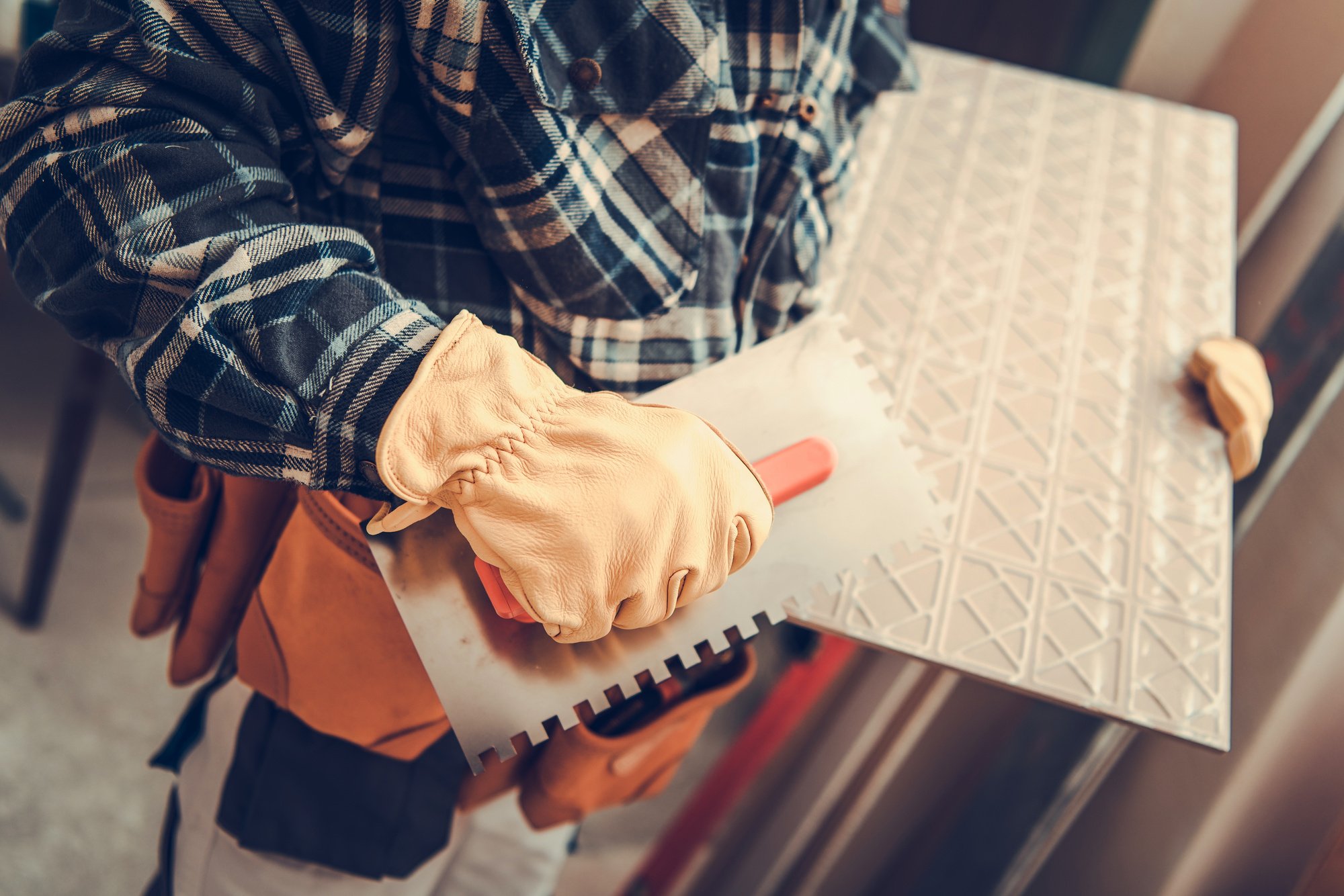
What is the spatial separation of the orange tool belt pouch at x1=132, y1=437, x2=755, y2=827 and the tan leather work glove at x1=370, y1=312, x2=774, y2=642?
107mm

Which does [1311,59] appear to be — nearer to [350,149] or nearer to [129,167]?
[350,149]

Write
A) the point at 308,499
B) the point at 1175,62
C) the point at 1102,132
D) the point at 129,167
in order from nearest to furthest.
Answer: the point at 129,167 < the point at 308,499 < the point at 1102,132 < the point at 1175,62

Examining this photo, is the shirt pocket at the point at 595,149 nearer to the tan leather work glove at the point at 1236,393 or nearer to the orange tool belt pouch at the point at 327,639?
the orange tool belt pouch at the point at 327,639

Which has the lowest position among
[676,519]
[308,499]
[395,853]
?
[395,853]

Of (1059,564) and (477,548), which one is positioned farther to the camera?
(1059,564)

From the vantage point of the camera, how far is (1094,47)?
1.22 m

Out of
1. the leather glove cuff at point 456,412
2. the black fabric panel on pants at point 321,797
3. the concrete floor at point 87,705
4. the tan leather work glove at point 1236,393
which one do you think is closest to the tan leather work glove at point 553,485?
the leather glove cuff at point 456,412

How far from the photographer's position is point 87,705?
1.20 meters

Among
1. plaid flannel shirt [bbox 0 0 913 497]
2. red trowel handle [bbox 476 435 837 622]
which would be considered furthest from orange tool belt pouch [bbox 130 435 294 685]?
red trowel handle [bbox 476 435 837 622]

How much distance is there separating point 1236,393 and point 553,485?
0.59 m

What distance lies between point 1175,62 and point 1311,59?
20 cm

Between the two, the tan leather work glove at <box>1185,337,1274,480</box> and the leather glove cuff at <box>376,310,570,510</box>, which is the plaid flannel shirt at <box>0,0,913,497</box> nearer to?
the leather glove cuff at <box>376,310,570,510</box>

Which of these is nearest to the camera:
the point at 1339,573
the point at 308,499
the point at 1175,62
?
the point at 308,499

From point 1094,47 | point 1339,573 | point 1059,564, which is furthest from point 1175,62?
point 1059,564
